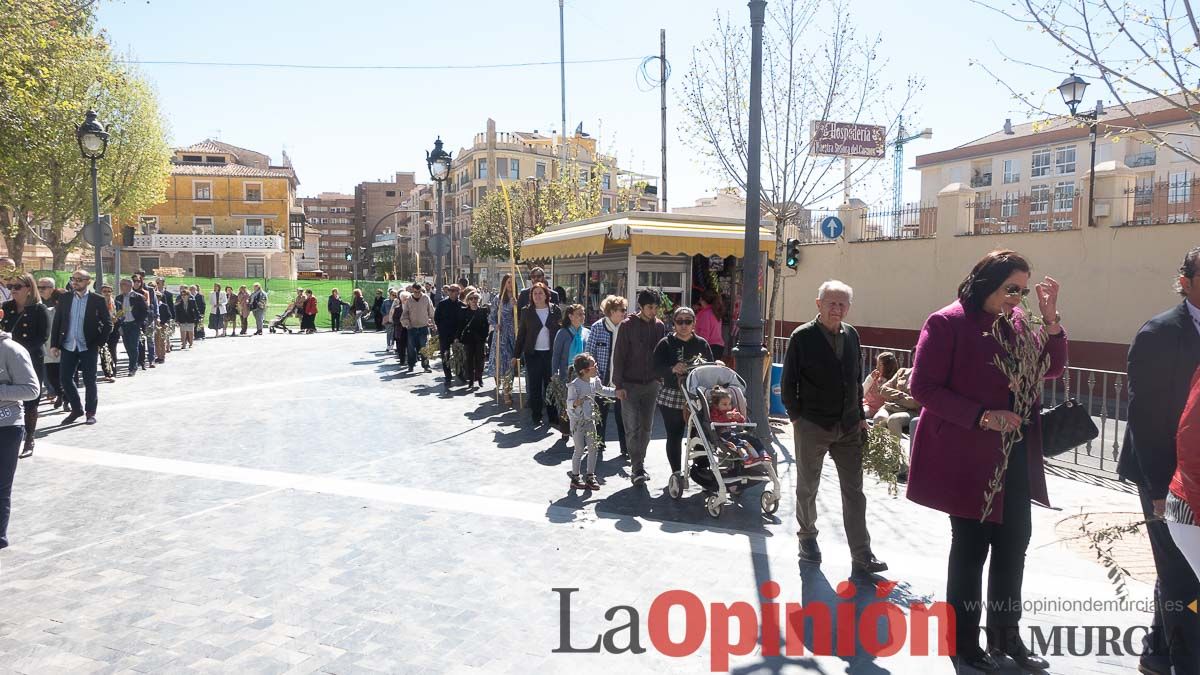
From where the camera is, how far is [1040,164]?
153 feet

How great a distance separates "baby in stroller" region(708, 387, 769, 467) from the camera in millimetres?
6211

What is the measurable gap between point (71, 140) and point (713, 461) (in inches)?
1201

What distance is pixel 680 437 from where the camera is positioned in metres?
7.00

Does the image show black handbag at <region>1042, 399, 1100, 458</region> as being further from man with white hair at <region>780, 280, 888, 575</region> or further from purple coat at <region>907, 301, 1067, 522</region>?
man with white hair at <region>780, 280, 888, 575</region>

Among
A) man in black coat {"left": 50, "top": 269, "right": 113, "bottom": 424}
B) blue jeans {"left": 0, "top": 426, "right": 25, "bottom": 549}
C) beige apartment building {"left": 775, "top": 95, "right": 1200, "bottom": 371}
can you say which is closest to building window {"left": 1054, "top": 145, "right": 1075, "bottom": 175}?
beige apartment building {"left": 775, "top": 95, "right": 1200, "bottom": 371}

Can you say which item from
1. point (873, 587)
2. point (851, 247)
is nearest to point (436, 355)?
point (851, 247)

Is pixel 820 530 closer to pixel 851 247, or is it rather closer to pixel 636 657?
pixel 636 657

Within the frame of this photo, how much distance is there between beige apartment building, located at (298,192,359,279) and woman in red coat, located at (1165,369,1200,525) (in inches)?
5795

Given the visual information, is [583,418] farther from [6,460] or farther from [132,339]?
[132,339]

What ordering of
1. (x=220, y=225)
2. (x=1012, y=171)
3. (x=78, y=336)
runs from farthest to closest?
1. (x=220, y=225)
2. (x=1012, y=171)
3. (x=78, y=336)

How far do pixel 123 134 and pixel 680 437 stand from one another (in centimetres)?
3331

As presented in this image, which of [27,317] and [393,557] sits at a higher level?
[27,317]

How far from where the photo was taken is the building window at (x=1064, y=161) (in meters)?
45.8

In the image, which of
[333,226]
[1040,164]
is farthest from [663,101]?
[333,226]
